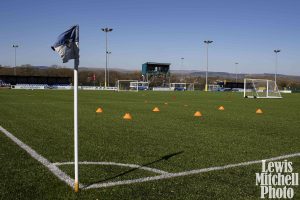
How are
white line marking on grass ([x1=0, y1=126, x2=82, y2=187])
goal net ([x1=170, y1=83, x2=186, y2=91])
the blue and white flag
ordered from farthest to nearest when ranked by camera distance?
goal net ([x1=170, y1=83, x2=186, y2=91]) < white line marking on grass ([x1=0, y1=126, x2=82, y2=187]) < the blue and white flag

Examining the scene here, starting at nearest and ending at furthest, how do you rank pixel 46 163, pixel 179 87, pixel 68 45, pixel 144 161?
pixel 68 45, pixel 46 163, pixel 144 161, pixel 179 87

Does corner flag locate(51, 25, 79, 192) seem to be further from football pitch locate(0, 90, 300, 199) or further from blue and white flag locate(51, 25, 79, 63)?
football pitch locate(0, 90, 300, 199)

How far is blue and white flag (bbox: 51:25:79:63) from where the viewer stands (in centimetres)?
439

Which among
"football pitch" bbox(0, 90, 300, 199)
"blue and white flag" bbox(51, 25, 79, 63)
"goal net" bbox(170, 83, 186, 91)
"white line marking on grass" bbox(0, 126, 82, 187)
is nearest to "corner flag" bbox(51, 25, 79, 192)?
"blue and white flag" bbox(51, 25, 79, 63)

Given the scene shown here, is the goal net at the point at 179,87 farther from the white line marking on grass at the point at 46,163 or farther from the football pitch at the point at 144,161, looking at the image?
the white line marking on grass at the point at 46,163

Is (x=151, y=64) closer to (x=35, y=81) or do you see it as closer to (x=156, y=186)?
(x=35, y=81)

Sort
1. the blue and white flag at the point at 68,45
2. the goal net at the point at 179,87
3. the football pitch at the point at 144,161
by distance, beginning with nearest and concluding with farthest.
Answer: the blue and white flag at the point at 68,45, the football pitch at the point at 144,161, the goal net at the point at 179,87

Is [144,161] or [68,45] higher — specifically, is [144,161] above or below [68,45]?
below

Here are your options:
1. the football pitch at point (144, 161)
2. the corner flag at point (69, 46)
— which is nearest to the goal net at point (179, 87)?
the football pitch at point (144, 161)

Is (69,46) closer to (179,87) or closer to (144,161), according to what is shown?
(144,161)

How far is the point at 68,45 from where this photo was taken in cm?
443

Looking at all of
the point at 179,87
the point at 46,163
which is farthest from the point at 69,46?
the point at 179,87

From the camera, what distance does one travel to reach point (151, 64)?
86.5m

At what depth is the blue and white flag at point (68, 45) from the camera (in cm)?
439
